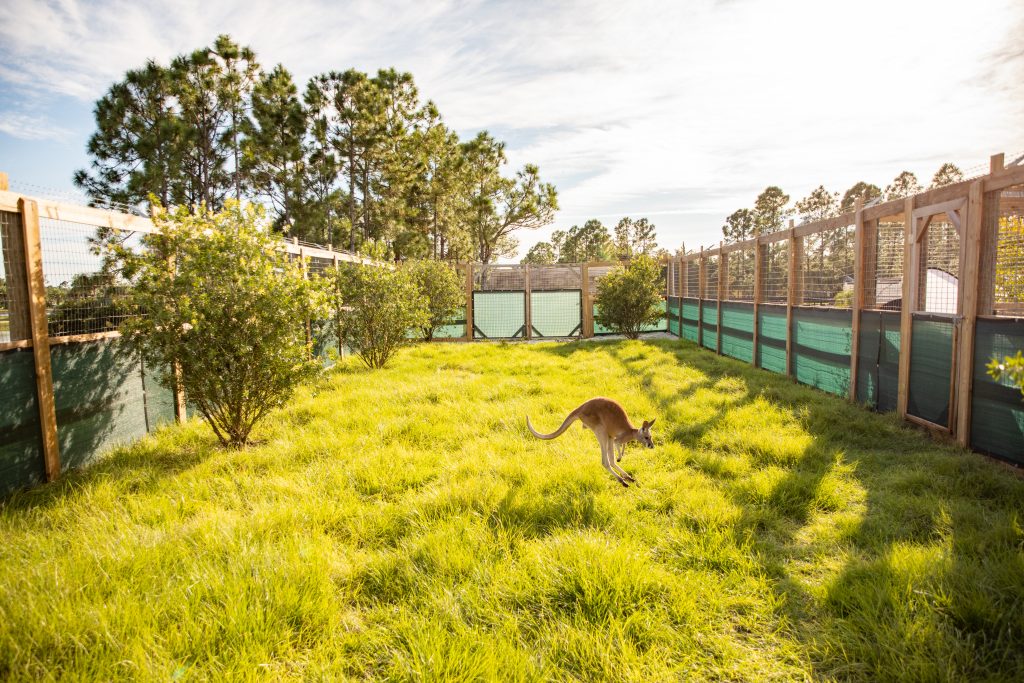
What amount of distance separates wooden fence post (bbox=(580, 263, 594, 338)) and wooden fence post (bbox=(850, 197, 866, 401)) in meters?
10.3

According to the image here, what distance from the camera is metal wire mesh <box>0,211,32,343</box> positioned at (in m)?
3.76

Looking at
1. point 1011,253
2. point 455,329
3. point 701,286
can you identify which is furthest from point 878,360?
point 455,329

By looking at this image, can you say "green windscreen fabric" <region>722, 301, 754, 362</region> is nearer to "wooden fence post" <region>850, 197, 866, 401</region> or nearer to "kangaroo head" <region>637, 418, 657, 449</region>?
"wooden fence post" <region>850, 197, 866, 401</region>

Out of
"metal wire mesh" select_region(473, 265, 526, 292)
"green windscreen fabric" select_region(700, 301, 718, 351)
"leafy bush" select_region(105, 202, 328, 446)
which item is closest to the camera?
"leafy bush" select_region(105, 202, 328, 446)

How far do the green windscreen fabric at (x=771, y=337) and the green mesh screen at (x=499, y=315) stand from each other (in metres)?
8.48

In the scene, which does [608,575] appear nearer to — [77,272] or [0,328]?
[0,328]

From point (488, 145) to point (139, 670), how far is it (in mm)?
34223

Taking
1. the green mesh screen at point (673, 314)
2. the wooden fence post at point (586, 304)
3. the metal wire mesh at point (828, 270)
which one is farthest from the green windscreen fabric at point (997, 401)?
the wooden fence post at point (586, 304)

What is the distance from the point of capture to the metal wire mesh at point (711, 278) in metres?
12.2

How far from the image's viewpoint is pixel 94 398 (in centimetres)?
451

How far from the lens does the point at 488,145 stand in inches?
1292

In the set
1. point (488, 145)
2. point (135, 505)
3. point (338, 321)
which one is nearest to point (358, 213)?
point (488, 145)

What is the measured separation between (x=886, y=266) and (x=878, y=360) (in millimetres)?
1550

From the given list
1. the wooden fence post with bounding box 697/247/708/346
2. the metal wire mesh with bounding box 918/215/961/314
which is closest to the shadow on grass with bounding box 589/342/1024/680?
the metal wire mesh with bounding box 918/215/961/314
